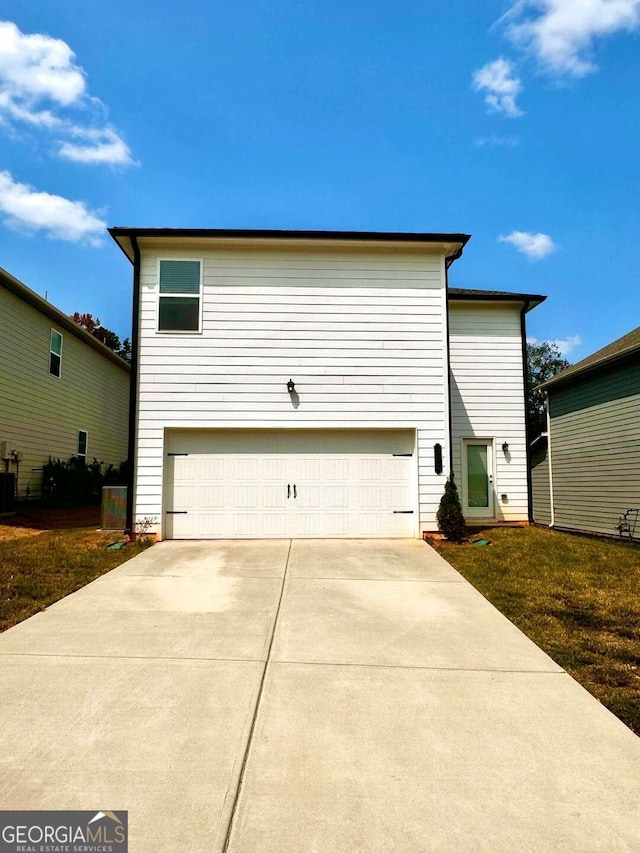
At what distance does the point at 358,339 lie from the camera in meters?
9.23

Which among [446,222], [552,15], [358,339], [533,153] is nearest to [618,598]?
[358,339]

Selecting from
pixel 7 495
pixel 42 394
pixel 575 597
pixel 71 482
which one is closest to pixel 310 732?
pixel 575 597

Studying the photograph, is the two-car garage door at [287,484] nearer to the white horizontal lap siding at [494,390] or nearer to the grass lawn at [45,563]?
the grass lawn at [45,563]

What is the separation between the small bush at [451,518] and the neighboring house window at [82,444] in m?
11.7

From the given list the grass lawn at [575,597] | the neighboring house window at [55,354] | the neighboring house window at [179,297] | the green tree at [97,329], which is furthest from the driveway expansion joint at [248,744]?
the green tree at [97,329]

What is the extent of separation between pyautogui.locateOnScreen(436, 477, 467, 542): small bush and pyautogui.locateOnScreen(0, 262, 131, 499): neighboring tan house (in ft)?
32.5

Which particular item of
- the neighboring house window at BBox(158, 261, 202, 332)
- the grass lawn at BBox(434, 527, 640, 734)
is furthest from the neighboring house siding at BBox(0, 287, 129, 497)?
the grass lawn at BBox(434, 527, 640, 734)

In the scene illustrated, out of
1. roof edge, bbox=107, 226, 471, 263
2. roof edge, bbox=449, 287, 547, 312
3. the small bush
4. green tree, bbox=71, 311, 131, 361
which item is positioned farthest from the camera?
green tree, bbox=71, 311, 131, 361

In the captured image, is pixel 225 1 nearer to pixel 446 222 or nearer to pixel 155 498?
pixel 446 222

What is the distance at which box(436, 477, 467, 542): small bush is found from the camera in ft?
28.3

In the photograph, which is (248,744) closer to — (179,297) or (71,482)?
(179,297)

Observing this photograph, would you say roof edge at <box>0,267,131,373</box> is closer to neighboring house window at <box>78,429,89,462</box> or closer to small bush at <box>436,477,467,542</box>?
neighboring house window at <box>78,429,89,462</box>

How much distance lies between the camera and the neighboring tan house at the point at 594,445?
9906 millimetres

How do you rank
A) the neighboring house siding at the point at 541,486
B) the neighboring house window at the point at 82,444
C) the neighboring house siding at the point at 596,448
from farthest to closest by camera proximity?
the neighboring house window at the point at 82,444
the neighboring house siding at the point at 541,486
the neighboring house siding at the point at 596,448
